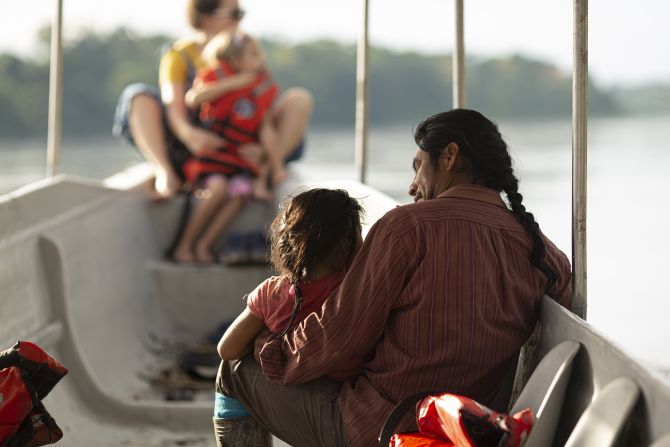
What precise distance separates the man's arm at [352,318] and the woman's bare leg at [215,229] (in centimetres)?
250

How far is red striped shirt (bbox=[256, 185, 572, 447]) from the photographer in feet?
6.93

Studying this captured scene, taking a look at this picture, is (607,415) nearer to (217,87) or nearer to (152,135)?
(217,87)

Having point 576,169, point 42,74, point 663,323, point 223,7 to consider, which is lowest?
point 663,323

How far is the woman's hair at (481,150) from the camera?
2.19 m

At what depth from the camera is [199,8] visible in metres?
5.14

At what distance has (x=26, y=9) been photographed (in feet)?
73.2

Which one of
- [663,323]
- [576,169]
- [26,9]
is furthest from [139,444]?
[26,9]

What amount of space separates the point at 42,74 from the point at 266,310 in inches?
726

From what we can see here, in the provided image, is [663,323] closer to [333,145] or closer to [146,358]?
[146,358]

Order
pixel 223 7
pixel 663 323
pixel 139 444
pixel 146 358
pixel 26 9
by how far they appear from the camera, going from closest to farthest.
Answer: pixel 139 444, pixel 146 358, pixel 223 7, pixel 663 323, pixel 26 9

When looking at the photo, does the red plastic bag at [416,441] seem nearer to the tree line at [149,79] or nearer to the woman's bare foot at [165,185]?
the woman's bare foot at [165,185]

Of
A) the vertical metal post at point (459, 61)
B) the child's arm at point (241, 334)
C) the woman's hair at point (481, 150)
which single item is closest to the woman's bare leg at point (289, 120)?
the vertical metal post at point (459, 61)

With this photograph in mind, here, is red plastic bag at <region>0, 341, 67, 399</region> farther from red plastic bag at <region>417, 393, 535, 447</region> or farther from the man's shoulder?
red plastic bag at <region>417, 393, 535, 447</region>

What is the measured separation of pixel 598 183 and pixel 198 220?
11.1 meters
